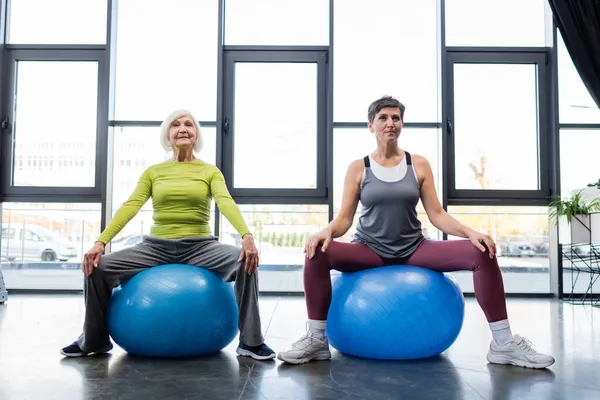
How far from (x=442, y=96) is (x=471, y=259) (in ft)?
7.95

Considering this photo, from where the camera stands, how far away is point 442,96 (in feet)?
12.8

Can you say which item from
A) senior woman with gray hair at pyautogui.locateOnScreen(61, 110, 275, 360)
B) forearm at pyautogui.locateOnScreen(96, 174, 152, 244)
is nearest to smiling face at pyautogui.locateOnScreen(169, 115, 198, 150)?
senior woman with gray hair at pyautogui.locateOnScreen(61, 110, 275, 360)

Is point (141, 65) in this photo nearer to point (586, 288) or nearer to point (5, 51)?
point (5, 51)

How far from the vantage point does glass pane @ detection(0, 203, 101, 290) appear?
4027 mm

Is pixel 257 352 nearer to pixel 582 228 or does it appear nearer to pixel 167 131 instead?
pixel 167 131

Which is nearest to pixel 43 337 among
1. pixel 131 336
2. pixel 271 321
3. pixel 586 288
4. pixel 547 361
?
pixel 131 336

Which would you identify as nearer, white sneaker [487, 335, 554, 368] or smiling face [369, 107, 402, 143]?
white sneaker [487, 335, 554, 368]

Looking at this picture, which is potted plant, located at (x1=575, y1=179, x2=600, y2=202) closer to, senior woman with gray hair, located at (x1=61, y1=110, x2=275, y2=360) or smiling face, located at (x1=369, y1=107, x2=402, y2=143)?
smiling face, located at (x1=369, y1=107, x2=402, y2=143)

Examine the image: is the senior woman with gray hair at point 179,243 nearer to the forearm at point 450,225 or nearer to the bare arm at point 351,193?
the bare arm at point 351,193

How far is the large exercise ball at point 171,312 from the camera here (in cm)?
178

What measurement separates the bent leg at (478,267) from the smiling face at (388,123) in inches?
19.0

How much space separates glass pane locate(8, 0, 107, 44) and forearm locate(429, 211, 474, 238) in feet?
10.9

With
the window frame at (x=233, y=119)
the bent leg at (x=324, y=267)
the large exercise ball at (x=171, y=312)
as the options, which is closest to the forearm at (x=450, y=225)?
the bent leg at (x=324, y=267)

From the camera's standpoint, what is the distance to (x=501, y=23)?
4039 mm
